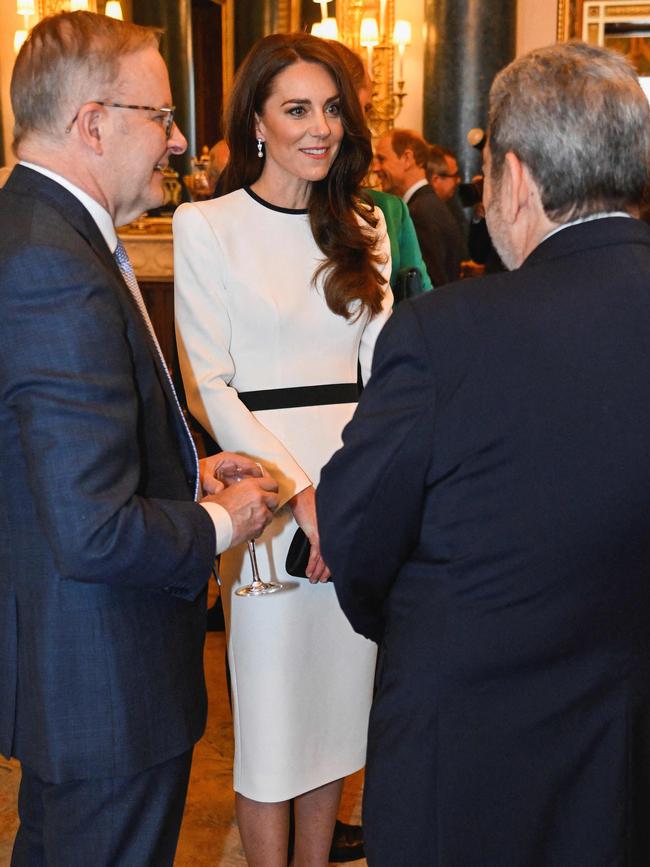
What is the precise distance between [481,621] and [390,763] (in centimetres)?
29

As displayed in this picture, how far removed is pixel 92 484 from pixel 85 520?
0.17 feet

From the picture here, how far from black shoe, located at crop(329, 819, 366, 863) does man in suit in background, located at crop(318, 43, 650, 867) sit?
1329 mm

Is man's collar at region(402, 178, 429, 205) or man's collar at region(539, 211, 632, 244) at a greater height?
man's collar at region(539, 211, 632, 244)

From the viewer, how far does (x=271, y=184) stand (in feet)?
7.93

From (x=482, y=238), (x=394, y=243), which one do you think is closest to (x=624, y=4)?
(x=482, y=238)

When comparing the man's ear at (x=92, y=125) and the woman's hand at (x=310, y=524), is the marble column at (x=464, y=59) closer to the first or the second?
the woman's hand at (x=310, y=524)

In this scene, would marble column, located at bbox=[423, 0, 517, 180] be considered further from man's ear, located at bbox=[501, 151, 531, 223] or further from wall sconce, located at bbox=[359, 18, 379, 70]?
man's ear, located at bbox=[501, 151, 531, 223]

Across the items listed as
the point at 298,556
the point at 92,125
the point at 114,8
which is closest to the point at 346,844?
the point at 298,556

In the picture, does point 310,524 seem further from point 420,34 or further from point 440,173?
point 420,34

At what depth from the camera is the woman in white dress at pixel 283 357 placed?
232cm

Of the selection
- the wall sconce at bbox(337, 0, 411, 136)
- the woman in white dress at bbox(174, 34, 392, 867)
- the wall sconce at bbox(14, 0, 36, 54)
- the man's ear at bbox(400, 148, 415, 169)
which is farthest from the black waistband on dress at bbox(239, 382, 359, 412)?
the wall sconce at bbox(337, 0, 411, 136)

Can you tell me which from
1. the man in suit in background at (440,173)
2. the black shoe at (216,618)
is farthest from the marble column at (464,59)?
the black shoe at (216,618)

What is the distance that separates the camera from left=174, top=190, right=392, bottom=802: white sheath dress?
7.56 feet

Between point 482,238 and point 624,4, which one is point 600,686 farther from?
point 624,4
